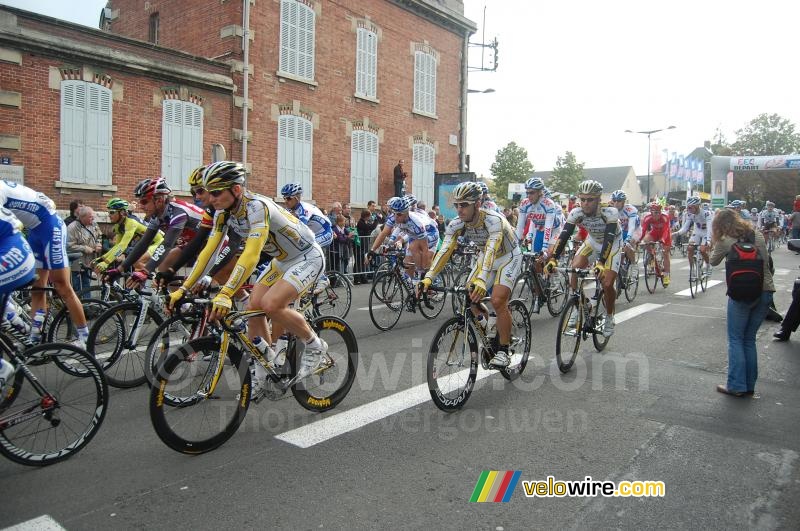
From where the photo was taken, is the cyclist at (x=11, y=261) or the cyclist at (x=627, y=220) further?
the cyclist at (x=627, y=220)

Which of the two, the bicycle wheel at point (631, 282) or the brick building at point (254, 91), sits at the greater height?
the brick building at point (254, 91)

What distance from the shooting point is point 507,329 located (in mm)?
5828

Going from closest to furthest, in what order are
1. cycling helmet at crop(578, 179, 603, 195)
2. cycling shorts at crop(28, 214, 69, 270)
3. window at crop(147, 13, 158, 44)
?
cycling shorts at crop(28, 214, 69, 270)
cycling helmet at crop(578, 179, 603, 195)
window at crop(147, 13, 158, 44)

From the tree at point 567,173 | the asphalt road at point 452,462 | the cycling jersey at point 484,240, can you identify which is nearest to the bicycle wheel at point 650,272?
the asphalt road at point 452,462

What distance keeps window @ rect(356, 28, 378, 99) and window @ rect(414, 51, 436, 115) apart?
2.44 meters

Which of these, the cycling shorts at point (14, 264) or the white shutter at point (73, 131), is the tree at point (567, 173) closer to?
the white shutter at point (73, 131)

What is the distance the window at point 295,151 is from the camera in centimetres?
1886

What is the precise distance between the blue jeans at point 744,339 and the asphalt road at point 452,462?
0.68 ft

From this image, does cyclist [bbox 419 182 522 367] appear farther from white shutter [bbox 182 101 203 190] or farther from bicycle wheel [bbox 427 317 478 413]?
white shutter [bbox 182 101 203 190]

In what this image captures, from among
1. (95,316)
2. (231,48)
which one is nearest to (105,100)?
(231,48)

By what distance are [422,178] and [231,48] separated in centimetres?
954

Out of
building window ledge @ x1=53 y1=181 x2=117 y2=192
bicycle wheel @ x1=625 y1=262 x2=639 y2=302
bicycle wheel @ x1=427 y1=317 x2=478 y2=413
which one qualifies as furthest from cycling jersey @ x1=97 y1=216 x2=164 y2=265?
bicycle wheel @ x1=625 y1=262 x2=639 y2=302

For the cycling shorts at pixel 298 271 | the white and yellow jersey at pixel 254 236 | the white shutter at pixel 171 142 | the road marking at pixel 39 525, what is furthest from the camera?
the white shutter at pixel 171 142

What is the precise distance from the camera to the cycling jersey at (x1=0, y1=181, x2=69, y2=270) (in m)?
5.38
